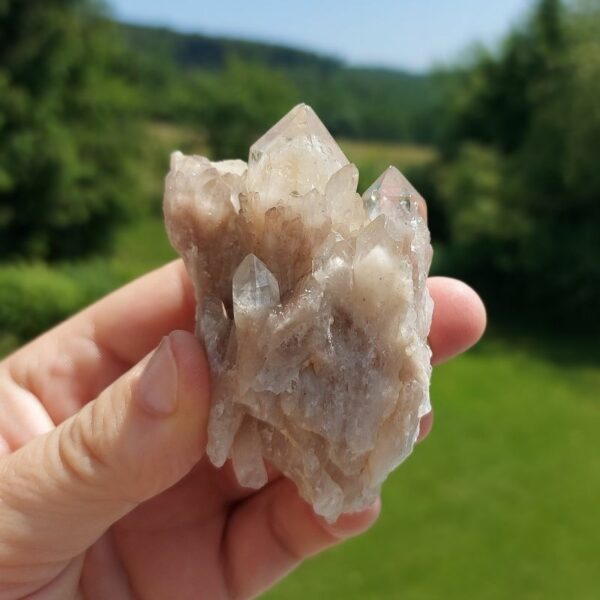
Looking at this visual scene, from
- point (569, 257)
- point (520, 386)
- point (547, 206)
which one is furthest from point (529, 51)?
point (520, 386)

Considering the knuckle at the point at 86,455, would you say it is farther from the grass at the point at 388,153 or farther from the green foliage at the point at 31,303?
the grass at the point at 388,153

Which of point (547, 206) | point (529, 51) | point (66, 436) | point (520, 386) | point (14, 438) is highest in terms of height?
point (66, 436)

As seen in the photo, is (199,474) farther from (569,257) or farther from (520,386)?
(569,257)

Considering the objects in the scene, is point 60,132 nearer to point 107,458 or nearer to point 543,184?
point 543,184

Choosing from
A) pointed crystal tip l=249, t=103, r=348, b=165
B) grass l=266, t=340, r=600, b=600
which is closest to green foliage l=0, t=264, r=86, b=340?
grass l=266, t=340, r=600, b=600

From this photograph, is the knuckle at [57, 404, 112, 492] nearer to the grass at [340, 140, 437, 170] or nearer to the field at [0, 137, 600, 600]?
the field at [0, 137, 600, 600]

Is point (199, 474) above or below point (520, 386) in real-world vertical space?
above
